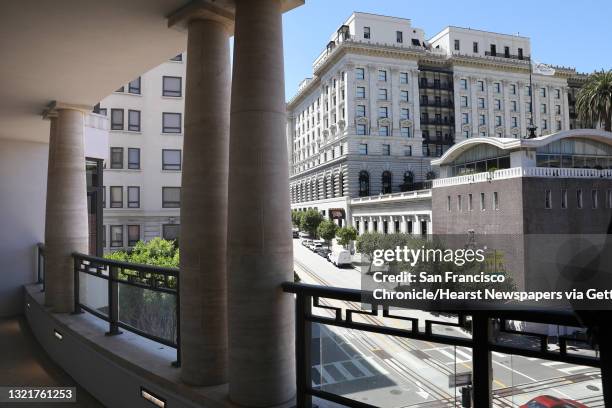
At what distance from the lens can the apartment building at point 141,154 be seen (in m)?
30.3

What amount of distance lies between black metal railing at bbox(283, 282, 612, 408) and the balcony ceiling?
344 cm

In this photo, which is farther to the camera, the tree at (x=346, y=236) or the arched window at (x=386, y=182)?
the arched window at (x=386, y=182)

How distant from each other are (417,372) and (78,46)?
5713mm

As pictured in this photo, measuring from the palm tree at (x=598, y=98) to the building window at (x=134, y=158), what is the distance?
40961 mm

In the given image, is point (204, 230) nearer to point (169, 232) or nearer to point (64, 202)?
point (64, 202)

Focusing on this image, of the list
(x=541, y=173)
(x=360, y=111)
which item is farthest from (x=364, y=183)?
(x=541, y=173)

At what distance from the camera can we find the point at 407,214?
45969 millimetres

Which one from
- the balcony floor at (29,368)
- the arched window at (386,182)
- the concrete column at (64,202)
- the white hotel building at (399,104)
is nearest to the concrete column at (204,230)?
the balcony floor at (29,368)

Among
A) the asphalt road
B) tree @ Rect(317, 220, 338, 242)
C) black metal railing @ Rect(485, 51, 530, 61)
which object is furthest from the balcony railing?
black metal railing @ Rect(485, 51, 530, 61)

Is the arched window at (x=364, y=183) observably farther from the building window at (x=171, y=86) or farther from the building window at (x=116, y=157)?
the building window at (x=116, y=157)

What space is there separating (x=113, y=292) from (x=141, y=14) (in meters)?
3.70

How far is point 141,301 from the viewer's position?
5711 mm

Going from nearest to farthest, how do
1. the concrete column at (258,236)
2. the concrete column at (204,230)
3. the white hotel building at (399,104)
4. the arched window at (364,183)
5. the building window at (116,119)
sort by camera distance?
the concrete column at (258,236), the concrete column at (204,230), the building window at (116,119), the arched window at (364,183), the white hotel building at (399,104)

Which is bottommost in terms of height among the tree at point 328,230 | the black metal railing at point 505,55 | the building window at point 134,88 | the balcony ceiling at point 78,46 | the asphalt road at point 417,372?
the tree at point 328,230
